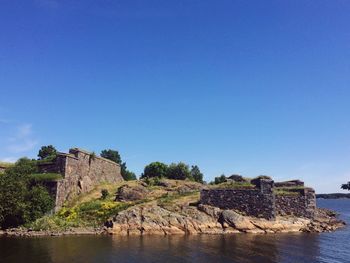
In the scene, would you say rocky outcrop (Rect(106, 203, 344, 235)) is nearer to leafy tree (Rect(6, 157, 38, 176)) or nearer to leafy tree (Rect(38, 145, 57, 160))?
leafy tree (Rect(6, 157, 38, 176))

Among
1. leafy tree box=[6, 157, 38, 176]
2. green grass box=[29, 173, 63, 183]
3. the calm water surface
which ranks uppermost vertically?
leafy tree box=[6, 157, 38, 176]

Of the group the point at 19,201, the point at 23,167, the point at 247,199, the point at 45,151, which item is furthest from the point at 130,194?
the point at 45,151

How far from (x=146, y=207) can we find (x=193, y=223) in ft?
27.0

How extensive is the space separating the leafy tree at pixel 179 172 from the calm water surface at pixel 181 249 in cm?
4367

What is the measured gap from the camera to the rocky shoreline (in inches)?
1984

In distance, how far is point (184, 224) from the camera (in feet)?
169

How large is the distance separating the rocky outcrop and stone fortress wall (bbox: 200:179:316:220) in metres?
1.69

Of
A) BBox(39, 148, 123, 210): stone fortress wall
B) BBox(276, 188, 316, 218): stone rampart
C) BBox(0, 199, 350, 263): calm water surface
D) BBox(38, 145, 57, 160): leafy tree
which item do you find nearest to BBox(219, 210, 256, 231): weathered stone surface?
BBox(0, 199, 350, 263): calm water surface

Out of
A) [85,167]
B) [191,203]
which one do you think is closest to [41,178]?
[85,167]

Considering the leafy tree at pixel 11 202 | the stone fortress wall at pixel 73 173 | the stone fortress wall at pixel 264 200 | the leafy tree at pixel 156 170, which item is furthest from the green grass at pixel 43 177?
the leafy tree at pixel 156 170

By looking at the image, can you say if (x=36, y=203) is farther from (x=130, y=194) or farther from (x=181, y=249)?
(x=181, y=249)

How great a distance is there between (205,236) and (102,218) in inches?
695

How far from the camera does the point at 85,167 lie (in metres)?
72.6

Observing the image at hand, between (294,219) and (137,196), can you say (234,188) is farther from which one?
(137,196)
